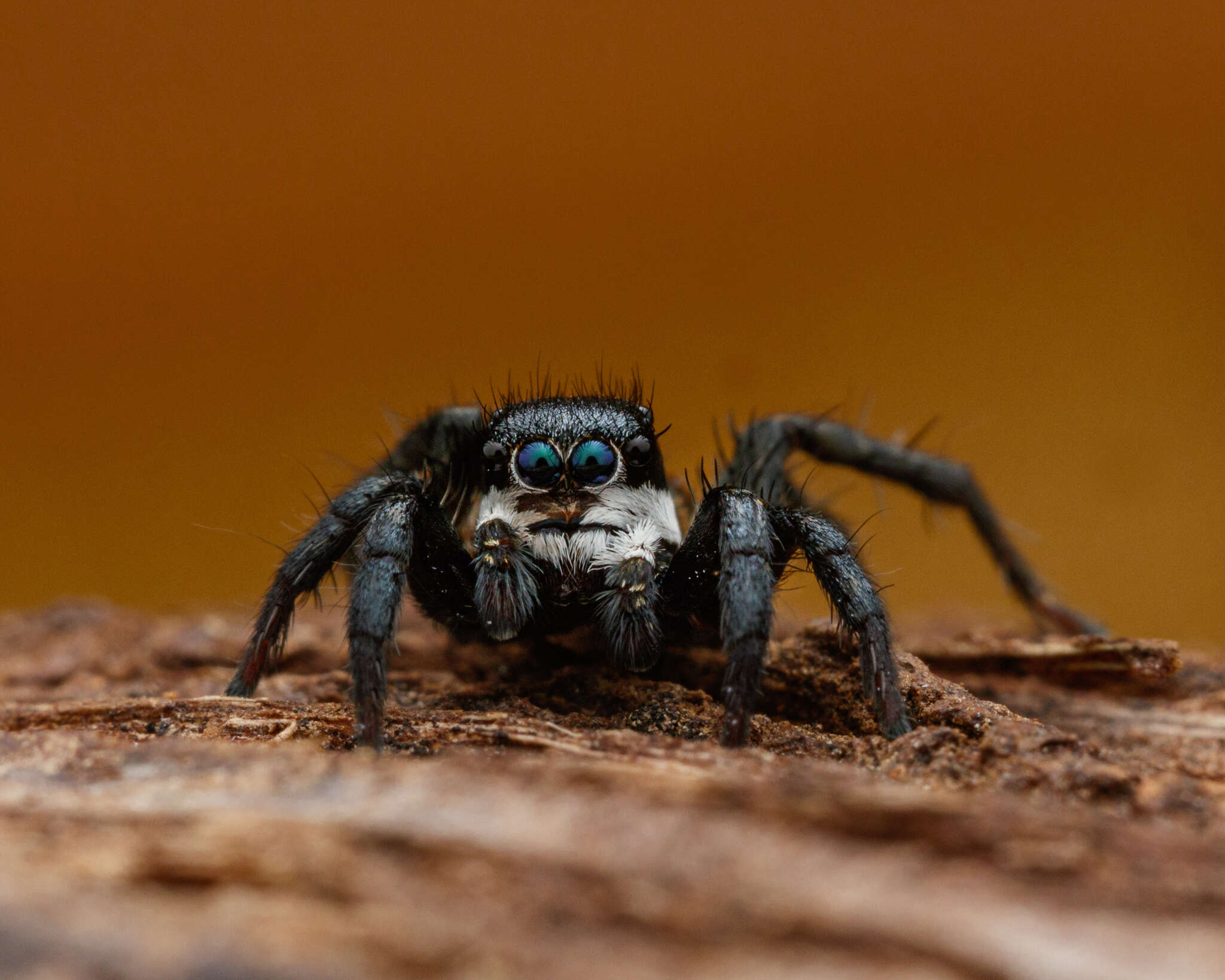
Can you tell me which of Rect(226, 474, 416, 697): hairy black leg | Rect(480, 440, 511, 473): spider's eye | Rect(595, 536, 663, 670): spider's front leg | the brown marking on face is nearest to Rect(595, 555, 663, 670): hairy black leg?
Rect(595, 536, 663, 670): spider's front leg

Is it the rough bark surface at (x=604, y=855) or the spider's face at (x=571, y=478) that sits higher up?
the spider's face at (x=571, y=478)

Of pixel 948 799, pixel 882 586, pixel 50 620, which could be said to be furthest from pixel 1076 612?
pixel 50 620

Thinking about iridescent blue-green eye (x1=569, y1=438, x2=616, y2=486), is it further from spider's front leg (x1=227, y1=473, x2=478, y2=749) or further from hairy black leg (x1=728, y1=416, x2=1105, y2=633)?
hairy black leg (x1=728, y1=416, x2=1105, y2=633)

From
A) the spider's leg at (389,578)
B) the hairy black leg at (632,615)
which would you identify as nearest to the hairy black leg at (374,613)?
the spider's leg at (389,578)

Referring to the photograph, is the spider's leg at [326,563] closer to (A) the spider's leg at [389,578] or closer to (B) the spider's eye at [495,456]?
(A) the spider's leg at [389,578]

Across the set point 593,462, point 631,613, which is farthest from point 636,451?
point 631,613

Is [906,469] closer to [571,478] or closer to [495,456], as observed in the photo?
[571,478]
